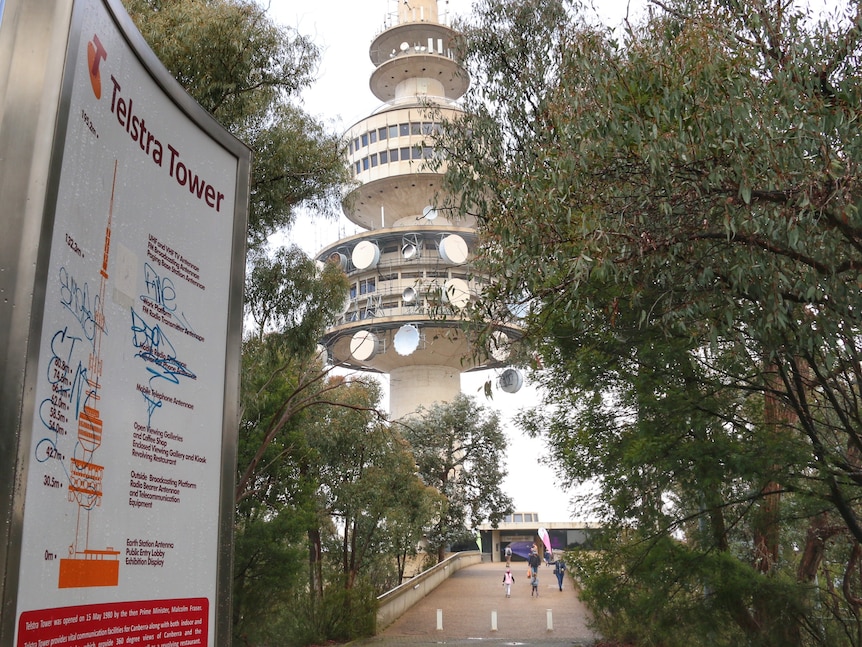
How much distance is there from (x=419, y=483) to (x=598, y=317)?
14.6 meters

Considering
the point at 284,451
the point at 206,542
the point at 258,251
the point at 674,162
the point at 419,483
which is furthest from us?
the point at 419,483

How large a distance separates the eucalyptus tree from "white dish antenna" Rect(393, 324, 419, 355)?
988 inches

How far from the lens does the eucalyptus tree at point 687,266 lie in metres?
6.28

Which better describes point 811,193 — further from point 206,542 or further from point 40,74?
point 40,74

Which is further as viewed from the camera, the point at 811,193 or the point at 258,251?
the point at 258,251

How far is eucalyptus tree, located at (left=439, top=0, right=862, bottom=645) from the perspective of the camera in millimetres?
6281

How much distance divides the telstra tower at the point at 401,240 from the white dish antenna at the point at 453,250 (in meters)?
0.06

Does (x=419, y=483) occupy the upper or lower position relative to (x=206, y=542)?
upper

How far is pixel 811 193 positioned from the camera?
595 centimetres

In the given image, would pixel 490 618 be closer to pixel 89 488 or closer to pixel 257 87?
pixel 257 87

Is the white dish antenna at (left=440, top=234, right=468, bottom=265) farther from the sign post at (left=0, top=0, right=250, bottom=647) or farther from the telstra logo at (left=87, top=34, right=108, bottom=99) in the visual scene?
the telstra logo at (left=87, top=34, right=108, bottom=99)

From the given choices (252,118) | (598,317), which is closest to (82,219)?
(598,317)

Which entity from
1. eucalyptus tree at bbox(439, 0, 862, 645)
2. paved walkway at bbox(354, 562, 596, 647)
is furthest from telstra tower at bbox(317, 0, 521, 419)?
eucalyptus tree at bbox(439, 0, 862, 645)

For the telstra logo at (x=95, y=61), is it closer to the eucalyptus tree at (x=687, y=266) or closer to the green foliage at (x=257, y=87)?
the eucalyptus tree at (x=687, y=266)
